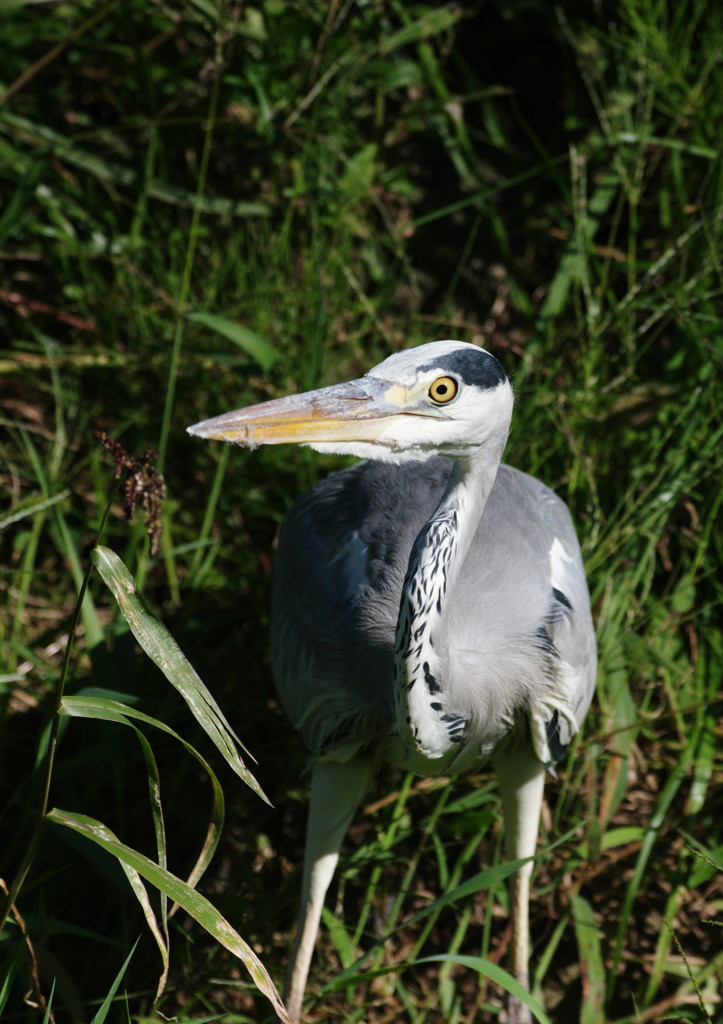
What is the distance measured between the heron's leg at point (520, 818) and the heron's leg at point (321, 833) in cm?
28

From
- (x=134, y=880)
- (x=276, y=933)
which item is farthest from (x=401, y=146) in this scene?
(x=134, y=880)

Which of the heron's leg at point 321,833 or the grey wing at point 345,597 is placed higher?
the grey wing at point 345,597

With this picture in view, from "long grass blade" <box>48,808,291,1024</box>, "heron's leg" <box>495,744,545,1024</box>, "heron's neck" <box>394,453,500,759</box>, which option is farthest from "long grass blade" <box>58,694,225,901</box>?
"heron's leg" <box>495,744,545,1024</box>

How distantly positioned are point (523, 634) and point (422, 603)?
1.20 ft

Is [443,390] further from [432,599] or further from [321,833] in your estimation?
[321,833]

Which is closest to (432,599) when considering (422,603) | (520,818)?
(422,603)

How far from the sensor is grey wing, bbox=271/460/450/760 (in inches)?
79.8

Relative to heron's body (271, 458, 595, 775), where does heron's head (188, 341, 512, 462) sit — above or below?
above

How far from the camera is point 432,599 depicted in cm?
173

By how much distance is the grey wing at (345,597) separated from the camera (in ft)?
6.65

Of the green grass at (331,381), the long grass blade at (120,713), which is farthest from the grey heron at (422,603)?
the long grass blade at (120,713)

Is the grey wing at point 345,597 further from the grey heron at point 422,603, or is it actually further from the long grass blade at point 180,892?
the long grass blade at point 180,892

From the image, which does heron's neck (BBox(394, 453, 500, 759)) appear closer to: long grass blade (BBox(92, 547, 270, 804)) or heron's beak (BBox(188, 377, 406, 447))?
heron's beak (BBox(188, 377, 406, 447))

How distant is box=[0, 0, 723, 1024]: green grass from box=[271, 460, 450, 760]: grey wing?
0.30 meters
